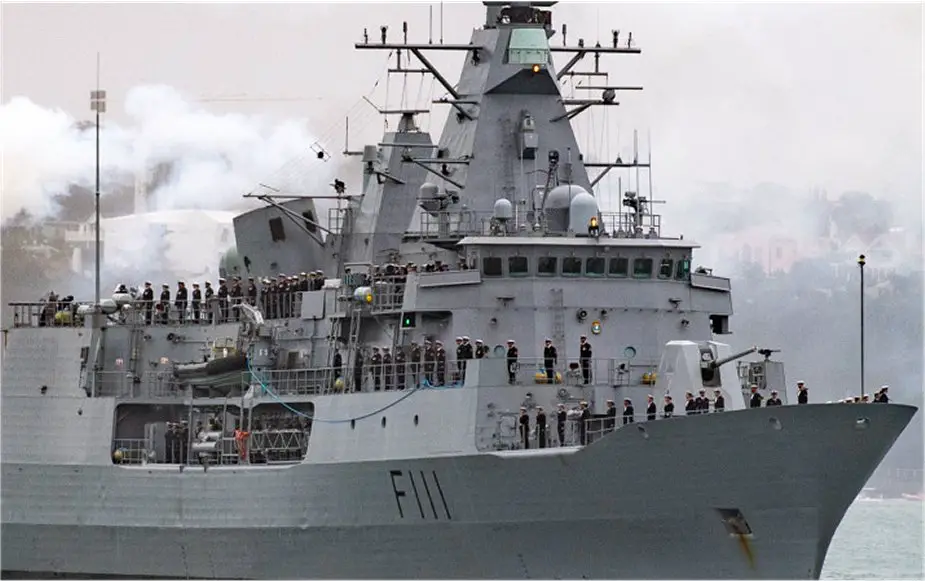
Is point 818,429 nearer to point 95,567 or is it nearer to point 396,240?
point 396,240

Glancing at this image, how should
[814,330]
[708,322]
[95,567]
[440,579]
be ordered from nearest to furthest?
[440,579]
[708,322]
[95,567]
[814,330]

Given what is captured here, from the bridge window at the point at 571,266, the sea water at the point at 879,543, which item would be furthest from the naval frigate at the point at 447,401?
the sea water at the point at 879,543

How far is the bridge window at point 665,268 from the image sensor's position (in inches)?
1869

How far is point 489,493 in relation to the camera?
145ft

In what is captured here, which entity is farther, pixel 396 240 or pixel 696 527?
pixel 396 240

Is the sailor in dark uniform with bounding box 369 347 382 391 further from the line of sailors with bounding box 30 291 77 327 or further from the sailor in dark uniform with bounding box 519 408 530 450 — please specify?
the line of sailors with bounding box 30 291 77 327

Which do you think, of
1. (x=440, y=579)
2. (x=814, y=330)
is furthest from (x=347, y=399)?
(x=814, y=330)

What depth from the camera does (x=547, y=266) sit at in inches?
1841

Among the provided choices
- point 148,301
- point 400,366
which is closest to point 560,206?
point 400,366

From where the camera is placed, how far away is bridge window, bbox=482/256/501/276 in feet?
153

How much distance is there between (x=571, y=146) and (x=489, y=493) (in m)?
8.41

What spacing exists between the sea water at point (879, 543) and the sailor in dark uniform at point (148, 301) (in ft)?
45.9

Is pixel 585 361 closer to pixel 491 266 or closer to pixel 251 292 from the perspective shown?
pixel 491 266

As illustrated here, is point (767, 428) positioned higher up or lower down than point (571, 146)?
lower down
